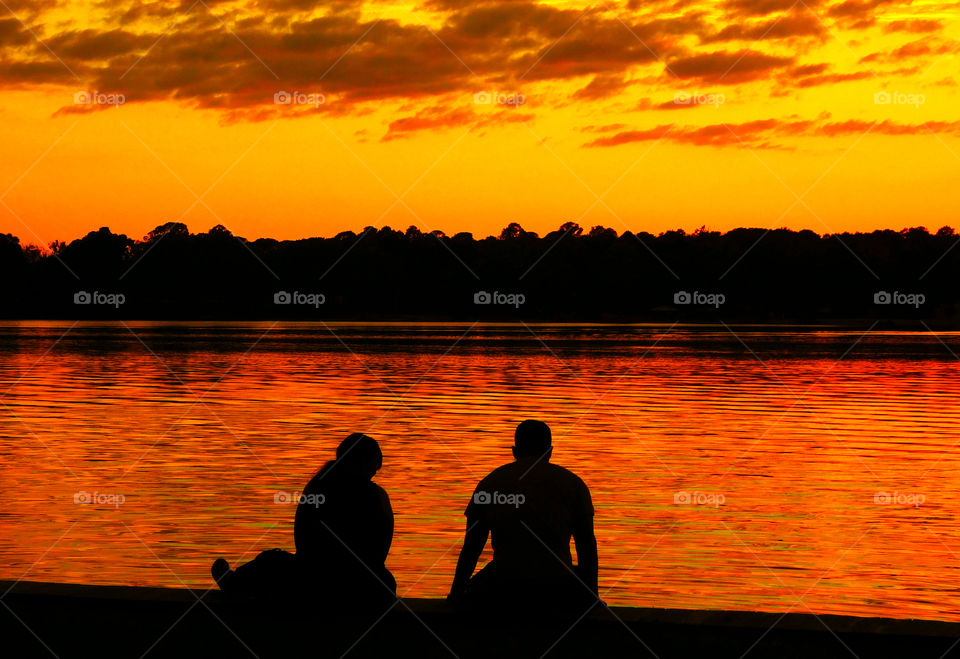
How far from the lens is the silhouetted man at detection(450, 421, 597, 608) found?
30.6 ft

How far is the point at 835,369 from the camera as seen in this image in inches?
2697

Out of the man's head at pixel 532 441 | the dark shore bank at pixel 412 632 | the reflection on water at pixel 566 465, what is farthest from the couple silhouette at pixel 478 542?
the reflection on water at pixel 566 465

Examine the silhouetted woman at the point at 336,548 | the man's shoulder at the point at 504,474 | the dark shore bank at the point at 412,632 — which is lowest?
the dark shore bank at the point at 412,632

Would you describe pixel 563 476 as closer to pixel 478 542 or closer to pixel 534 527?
pixel 534 527

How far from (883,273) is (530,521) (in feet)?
642

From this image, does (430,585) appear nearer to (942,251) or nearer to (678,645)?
(678,645)

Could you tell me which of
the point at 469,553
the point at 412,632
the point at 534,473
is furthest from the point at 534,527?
the point at 412,632

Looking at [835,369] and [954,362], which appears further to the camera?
[954,362]

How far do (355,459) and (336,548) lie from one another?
0.72m

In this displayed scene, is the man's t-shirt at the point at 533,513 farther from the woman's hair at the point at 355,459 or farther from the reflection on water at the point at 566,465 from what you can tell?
the reflection on water at the point at 566,465

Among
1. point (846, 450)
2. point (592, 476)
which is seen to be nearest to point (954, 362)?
point (846, 450)

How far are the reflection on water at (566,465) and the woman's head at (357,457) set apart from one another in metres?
5.05

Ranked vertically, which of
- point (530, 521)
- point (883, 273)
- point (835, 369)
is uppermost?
point (883, 273)

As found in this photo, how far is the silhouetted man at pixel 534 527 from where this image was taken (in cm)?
934
